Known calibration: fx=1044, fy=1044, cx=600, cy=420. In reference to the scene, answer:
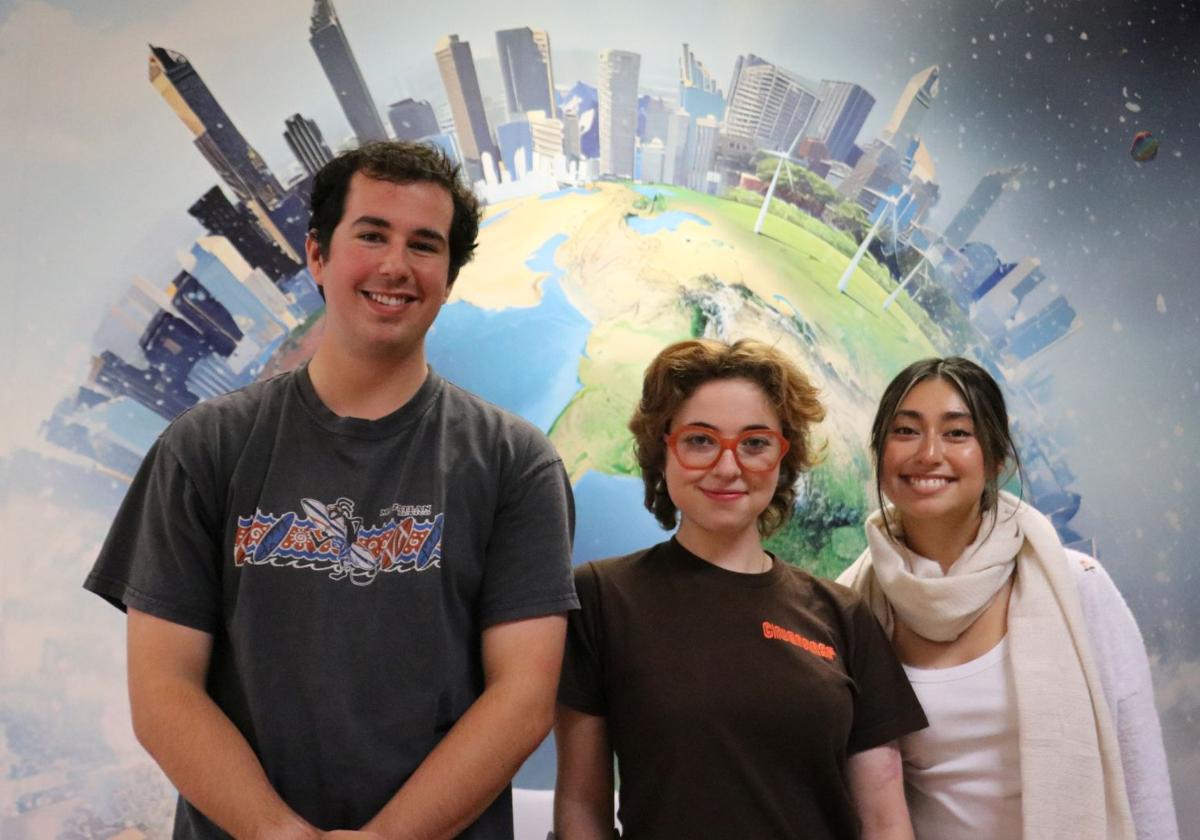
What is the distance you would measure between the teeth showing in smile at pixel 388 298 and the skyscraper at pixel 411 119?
3.84ft

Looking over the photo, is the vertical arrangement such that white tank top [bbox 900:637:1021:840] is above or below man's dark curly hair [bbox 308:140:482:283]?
below

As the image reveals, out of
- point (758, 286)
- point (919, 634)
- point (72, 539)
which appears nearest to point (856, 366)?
point (758, 286)

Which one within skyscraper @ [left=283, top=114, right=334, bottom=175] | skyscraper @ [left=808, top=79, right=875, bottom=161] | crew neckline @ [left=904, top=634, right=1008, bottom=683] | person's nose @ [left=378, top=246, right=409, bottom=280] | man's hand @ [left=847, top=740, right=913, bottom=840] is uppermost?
skyscraper @ [left=808, top=79, right=875, bottom=161]

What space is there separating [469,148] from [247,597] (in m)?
1.44

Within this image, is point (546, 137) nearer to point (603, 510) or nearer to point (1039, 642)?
point (603, 510)

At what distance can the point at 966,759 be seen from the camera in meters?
1.59

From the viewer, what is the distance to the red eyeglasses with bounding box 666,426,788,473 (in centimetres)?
148

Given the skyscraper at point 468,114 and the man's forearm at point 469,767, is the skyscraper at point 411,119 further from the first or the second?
the man's forearm at point 469,767

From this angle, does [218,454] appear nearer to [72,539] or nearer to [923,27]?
[72,539]

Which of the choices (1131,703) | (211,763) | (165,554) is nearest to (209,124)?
(165,554)

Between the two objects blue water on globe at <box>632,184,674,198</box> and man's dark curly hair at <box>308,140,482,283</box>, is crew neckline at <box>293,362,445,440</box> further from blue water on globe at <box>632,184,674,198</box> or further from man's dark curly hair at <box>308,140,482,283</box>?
blue water on globe at <box>632,184,674,198</box>

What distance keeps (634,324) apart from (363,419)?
1.06 metres

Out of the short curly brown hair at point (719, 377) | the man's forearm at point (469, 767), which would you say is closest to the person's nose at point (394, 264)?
the short curly brown hair at point (719, 377)

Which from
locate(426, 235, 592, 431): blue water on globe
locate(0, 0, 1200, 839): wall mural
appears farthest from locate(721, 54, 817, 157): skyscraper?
locate(426, 235, 592, 431): blue water on globe
